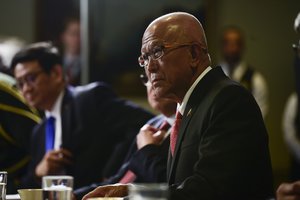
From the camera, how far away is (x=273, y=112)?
331 inches

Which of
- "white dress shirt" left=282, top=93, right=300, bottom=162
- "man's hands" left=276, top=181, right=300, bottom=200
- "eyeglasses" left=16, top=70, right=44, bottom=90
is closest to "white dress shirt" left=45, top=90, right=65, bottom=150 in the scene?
"eyeglasses" left=16, top=70, right=44, bottom=90

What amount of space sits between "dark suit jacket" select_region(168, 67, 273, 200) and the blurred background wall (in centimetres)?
528

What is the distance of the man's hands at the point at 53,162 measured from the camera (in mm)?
4250

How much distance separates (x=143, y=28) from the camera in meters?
8.14

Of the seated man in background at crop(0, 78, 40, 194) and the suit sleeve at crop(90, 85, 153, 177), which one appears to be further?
the seated man in background at crop(0, 78, 40, 194)

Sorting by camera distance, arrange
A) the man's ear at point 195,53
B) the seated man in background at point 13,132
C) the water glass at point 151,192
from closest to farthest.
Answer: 1. the water glass at point 151,192
2. the man's ear at point 195,53
3. the seated man in background at point 13,132

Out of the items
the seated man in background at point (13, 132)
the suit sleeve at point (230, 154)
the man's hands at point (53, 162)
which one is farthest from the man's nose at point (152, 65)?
the seated man in background at point (13, 132)

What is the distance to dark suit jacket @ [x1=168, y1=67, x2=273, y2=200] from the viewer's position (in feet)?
7.97

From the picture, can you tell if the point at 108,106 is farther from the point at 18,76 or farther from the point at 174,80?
the point at 174,80

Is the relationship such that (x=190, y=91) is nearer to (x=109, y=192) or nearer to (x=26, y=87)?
(x=109, y=192)

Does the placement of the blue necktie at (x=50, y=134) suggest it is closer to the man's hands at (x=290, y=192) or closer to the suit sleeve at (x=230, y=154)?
the suit sleeve at (x=230, y=154)

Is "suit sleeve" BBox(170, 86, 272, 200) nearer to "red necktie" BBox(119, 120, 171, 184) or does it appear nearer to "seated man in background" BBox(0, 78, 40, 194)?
"red necktie" BBox(119, 120, 171, 184)

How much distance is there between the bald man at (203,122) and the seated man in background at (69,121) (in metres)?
1.47

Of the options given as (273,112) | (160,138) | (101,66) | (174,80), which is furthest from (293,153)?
(174,80)
